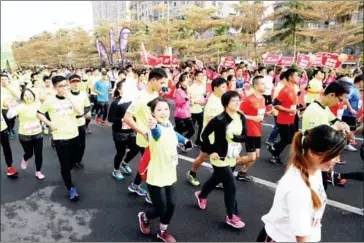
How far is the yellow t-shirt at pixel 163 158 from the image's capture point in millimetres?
2943

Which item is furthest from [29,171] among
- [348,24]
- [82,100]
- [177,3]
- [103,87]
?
[177,3]

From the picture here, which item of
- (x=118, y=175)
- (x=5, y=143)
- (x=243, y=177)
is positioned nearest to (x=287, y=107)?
(x=243, y=177)

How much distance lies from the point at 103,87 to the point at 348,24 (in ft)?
63.6

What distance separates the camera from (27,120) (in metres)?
4.89

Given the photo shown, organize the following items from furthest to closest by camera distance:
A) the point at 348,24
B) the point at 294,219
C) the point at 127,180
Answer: the point at 348,24, the point at 127,180, the point at 294,219

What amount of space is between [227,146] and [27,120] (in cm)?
333

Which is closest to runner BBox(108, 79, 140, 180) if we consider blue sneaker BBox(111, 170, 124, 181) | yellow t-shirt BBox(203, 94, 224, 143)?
blue sneaker BBox(111, 170, 124, 181)

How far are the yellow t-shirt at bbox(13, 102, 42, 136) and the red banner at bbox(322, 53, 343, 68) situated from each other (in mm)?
9208

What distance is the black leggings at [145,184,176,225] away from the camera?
299cm

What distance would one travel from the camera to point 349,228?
343 cm

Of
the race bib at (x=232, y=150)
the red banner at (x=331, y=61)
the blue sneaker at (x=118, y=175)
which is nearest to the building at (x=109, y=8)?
the red banner at (x=331, y=61)

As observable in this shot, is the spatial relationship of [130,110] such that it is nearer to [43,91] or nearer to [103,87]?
[43,91]

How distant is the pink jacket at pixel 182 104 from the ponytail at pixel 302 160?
457 cm

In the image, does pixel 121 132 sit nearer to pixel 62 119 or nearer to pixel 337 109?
pixel 62 119
